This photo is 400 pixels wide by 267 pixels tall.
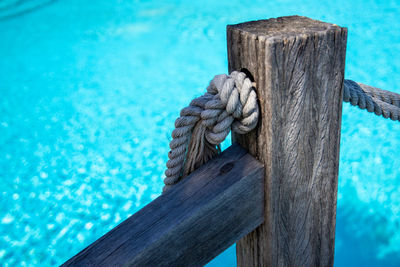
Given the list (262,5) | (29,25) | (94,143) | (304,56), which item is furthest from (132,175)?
(29,25)

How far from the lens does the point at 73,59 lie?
15.7 ft

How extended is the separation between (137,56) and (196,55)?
0.86m

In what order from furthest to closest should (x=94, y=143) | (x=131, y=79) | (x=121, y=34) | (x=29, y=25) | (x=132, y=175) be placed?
(x=29, y=25)
(x=121, y=34)
(x=131, y=79)
(x=94, y=143)
(x=132, y=175)

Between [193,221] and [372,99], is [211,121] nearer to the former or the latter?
[193,221]

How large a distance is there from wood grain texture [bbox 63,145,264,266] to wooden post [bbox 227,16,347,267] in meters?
0.04

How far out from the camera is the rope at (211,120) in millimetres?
688

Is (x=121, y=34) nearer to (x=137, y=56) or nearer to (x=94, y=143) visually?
(x=137, y=56)

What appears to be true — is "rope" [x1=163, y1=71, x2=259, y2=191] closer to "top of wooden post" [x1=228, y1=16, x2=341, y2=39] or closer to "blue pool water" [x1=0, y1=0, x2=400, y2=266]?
"top of wooden post" [x1=228, y1=16, x2=341, y2=39]

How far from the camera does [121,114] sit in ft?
11.7

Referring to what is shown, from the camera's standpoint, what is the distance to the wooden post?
0.66m

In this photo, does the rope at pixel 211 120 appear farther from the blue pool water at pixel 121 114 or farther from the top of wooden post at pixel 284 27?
the blue pool water at pixel 121 114

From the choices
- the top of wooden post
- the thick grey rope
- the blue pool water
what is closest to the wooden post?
the top of wooden post

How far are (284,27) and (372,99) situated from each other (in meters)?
0.41

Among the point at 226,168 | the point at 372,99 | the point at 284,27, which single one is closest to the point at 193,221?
the point at 226,168
